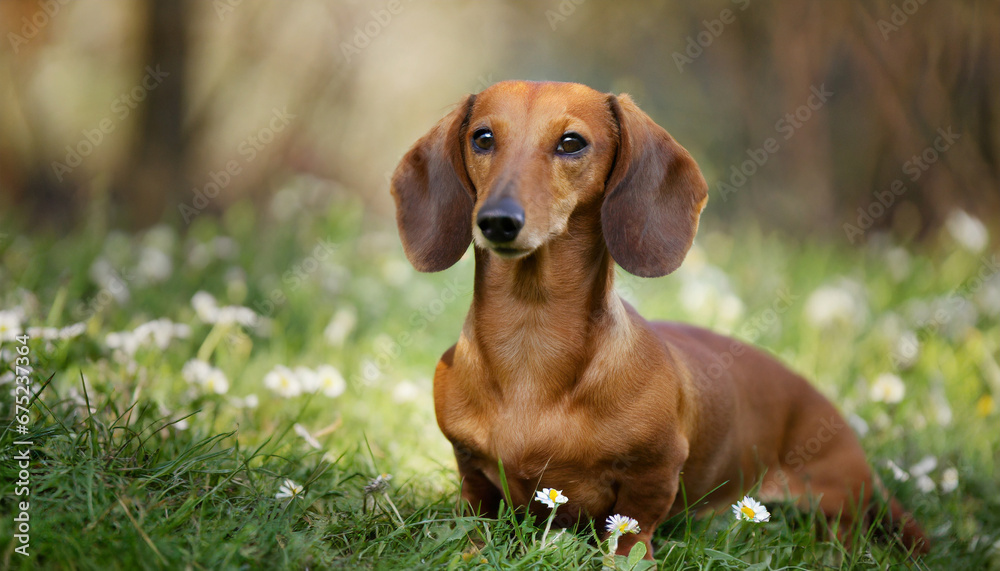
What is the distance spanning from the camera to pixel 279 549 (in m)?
2.02

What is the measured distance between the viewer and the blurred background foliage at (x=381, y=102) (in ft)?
21.4

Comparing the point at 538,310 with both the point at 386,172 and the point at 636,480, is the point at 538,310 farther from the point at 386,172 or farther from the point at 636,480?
the point at 386,172

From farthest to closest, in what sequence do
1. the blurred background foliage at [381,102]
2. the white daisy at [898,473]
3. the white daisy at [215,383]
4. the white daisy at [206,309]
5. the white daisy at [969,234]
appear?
the blurred background foliage at [381,102], the white daisy at [969,234], the white daisy at [206,309], the white daisy at [898,473], the white daisy at [215,383]

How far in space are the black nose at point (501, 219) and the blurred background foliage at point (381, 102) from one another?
4079 mm

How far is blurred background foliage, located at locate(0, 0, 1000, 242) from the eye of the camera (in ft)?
21.4

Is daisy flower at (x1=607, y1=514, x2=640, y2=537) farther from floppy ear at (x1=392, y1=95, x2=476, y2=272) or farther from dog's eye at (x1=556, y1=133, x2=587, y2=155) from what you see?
dog's eye at (x1=556, y1=133, x2=587, y2=155)

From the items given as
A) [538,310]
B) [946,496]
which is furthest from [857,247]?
[538,310]

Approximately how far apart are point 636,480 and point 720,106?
702 cm

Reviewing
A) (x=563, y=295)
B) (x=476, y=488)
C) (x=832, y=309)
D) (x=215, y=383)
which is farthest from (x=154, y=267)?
(x=832, y=309)

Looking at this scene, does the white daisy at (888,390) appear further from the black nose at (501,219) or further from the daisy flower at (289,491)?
the daisy flower at (289,491)

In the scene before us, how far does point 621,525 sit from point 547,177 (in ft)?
3.21

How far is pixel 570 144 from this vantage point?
2311mm

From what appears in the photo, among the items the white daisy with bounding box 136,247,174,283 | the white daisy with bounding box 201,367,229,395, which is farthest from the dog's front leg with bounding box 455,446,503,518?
the white daisy with bounding box 136,247,174,283

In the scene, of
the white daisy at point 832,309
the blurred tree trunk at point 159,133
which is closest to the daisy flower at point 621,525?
the white daisy at point 832,309
